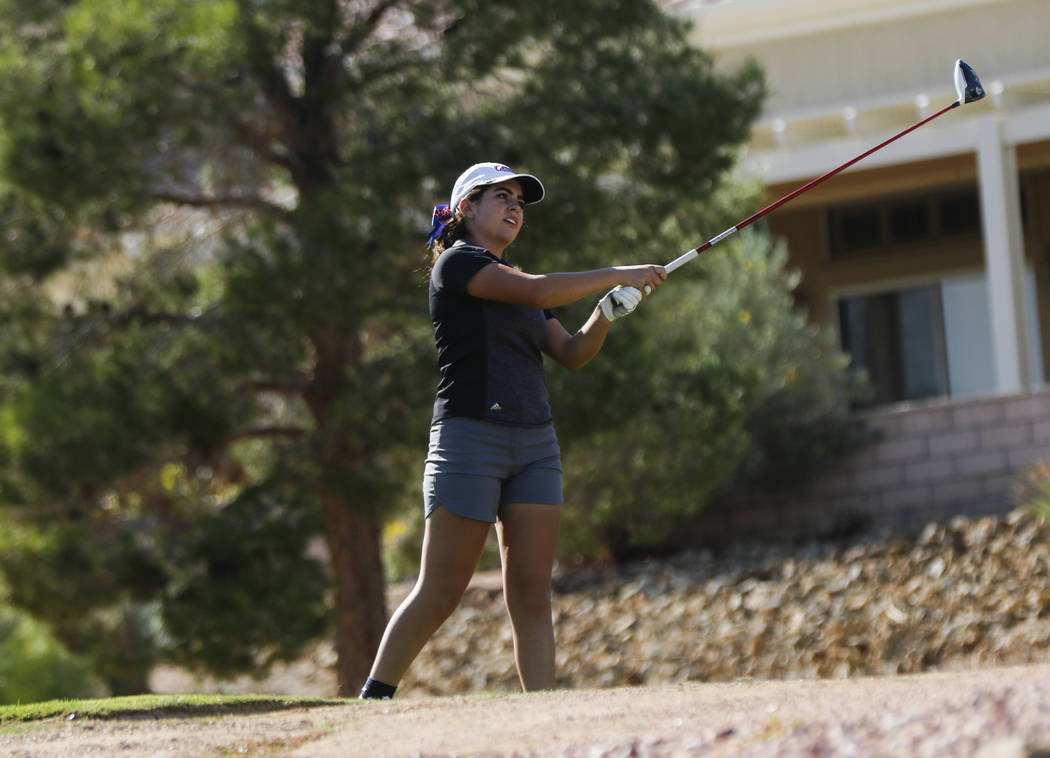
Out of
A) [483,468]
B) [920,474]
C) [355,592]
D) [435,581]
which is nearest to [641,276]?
[483,468]

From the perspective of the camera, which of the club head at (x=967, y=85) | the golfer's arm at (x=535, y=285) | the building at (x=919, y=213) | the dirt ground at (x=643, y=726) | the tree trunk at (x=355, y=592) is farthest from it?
the building at (x=919, y=213)

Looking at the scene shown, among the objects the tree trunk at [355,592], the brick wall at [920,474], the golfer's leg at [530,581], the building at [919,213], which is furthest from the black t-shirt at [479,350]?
the brick wall at [920,474]

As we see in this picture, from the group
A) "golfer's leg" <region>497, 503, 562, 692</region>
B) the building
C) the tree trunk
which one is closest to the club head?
"golfer's leg" <region>497, 503, 562, 692</region>

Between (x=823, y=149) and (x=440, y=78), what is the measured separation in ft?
20.2

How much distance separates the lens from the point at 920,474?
1254cm

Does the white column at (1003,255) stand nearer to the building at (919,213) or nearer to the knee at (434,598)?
the building at (919,213)

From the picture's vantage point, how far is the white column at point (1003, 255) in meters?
13.4

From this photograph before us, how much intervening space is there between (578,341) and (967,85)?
5.54 ft

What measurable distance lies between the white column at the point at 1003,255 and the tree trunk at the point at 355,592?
6.63 metres

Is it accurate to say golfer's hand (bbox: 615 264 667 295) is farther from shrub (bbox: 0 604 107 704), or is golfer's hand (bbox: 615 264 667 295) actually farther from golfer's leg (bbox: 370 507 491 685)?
shrub (bbox: 0 604 107 704)

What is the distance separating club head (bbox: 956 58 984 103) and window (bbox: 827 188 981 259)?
11.5 metres

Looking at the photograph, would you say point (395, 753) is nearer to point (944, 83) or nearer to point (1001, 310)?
point (1001, 310)

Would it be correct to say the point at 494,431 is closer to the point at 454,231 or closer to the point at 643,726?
the point at 454,231

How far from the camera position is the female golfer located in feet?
14.6
